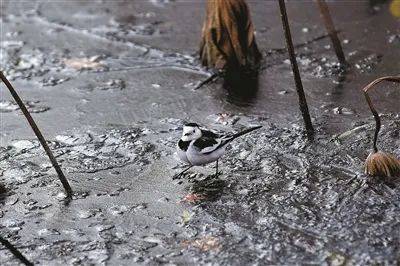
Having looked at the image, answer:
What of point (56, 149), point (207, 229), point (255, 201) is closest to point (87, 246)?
point (207, 229)

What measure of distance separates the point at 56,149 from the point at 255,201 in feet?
6.97

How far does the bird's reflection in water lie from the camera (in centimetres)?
693

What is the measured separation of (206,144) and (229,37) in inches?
102

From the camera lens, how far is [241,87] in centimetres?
726

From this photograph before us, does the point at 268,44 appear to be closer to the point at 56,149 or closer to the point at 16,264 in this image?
the point at 56,149

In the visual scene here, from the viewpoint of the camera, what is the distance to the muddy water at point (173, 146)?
4609 mm

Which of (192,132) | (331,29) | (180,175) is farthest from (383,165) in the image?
(331,29)

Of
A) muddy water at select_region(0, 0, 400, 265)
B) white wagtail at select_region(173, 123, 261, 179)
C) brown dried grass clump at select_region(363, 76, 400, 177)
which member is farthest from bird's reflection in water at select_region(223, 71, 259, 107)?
brown dried grass clump at select_region(363, 76, 400, 177)

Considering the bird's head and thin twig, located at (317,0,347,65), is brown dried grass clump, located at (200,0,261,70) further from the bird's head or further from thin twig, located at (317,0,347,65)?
the bird's head

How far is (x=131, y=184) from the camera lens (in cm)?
550

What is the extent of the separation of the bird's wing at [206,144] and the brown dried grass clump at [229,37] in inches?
99.8

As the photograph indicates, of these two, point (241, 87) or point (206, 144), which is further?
point (241, 87)

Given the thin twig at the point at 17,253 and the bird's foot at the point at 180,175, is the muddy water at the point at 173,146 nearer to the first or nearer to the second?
the bird's foot at the point at 180,175

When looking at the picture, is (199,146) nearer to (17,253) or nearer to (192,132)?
(192,132)
